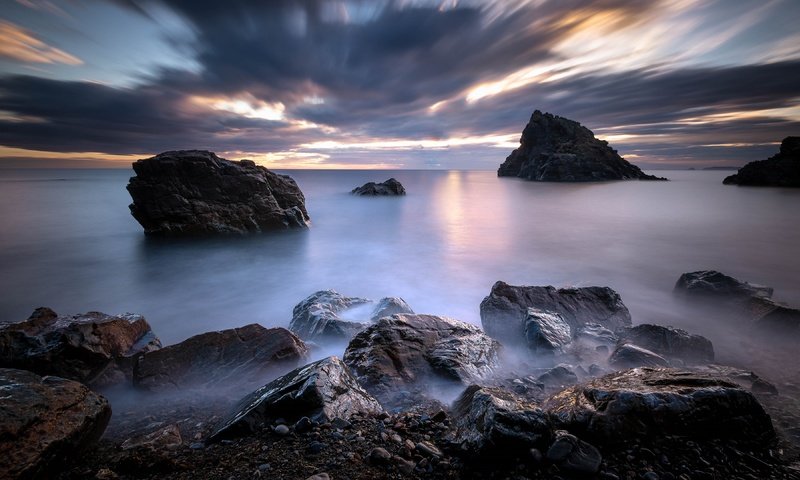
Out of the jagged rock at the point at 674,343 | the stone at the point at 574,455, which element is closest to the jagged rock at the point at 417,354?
the stone at the point at 574,455

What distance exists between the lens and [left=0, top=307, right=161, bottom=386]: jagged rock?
5152mm

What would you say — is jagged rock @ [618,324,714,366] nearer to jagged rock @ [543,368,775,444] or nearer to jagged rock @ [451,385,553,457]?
jagged rock @ [543,368,775,444]

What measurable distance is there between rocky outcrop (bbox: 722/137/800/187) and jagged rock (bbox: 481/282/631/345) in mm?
86885

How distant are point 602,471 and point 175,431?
175 inches

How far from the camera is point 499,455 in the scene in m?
2.86

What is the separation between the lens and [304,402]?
3.59 metres

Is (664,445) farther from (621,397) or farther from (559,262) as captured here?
(559,262)

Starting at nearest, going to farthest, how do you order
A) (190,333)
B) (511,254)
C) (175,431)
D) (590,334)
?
(175,431), (590,334), (190,333), (511,254)

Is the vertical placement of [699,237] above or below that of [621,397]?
below

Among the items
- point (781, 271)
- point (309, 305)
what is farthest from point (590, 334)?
point (781, 271)

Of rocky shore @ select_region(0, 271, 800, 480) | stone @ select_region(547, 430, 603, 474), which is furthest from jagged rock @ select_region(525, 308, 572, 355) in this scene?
stone @ select_region(547, 430, 603, 474)

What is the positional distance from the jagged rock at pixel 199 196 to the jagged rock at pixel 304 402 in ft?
56.4

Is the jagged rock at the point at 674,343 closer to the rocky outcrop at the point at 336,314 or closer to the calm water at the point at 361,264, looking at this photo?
the calm water at the point at 361,264

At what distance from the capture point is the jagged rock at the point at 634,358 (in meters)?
5.37
